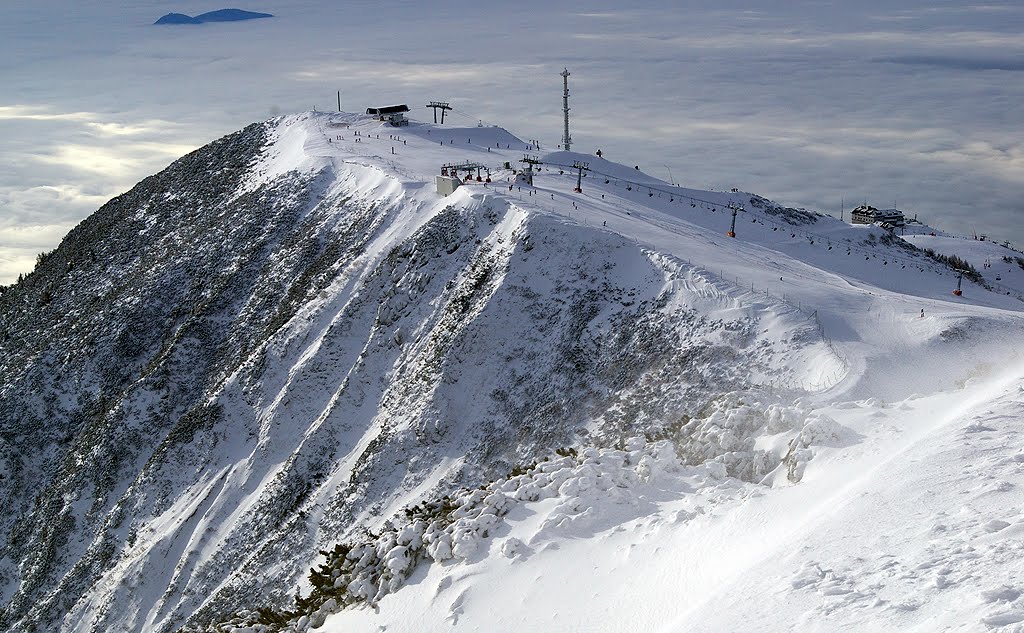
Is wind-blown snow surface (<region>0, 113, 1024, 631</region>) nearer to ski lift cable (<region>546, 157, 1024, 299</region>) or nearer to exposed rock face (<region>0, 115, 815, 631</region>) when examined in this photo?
exposed rock face (<region>0, 115, 815, 631</region>)

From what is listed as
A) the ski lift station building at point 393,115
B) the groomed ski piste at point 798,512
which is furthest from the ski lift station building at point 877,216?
the groomed ski piste at point 798,512

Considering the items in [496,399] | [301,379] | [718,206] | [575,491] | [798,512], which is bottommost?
[301,379]

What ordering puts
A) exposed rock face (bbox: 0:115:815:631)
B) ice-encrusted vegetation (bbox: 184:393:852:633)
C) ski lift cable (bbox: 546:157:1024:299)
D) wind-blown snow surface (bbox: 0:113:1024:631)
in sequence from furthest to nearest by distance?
ski lift cable (bbox: 546:157:1024:299) < exposed rock face (bbox: 0:115:815:631) < ice-encrusted vegetation (bbox: 184:393:852:633) < wind-blown snow surface (bbox: 0:113:1024:631)

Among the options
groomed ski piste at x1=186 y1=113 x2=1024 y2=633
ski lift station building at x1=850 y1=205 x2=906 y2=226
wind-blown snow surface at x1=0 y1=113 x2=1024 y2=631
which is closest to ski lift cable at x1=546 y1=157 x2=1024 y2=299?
wind-blown snow surface at x1=0 y1=113 x2=1024 y2=631

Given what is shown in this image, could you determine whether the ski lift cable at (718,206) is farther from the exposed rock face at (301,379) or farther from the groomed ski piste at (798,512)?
the groomed ski piste at (798,512)

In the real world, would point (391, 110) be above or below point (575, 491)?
above

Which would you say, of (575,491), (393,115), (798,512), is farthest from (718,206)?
(798,512)

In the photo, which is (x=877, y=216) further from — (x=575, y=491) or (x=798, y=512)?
(x=798, y=512)
